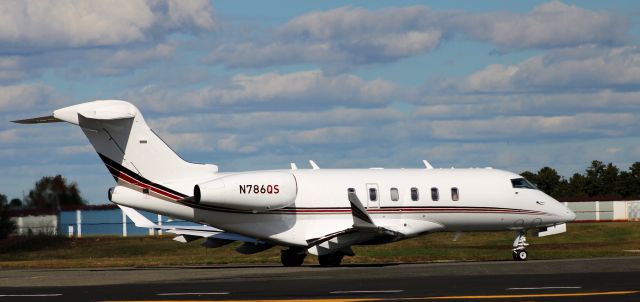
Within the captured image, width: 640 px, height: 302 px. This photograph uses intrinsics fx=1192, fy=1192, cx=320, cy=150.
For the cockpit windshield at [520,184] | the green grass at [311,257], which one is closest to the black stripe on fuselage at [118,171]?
the green grass at [311,257]

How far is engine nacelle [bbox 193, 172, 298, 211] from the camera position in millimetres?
38438

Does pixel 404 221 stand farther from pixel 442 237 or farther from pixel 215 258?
pixel 442 237

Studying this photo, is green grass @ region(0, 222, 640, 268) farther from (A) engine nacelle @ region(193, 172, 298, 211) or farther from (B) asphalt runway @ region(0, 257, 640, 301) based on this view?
(B) asphalt runway @ region(0, 257, 640, 301)

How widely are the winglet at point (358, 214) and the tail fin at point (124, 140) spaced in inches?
220

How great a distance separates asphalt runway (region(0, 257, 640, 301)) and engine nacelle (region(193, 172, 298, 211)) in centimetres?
229

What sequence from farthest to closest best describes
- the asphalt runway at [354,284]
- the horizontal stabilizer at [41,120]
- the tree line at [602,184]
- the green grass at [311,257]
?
1. the tree line at [602,184]
2. the green grass at [311,257]
3. the horizontal stabilizer at [41,120]
4. the asphalt runway at [354,284]

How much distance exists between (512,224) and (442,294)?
62.4ft

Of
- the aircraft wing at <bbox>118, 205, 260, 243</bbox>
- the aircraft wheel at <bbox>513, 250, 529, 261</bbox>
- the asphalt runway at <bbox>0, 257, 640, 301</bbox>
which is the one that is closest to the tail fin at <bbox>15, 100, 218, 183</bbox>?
the aircraft wing at <bbox>118, 205, 260, 243</bbox>

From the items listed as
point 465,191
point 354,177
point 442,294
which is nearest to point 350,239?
point 354,177

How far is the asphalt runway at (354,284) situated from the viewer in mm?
25219

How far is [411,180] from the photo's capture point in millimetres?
42000

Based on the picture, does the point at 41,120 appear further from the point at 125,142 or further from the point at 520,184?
the point at 520,184

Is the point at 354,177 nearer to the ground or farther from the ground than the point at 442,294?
farther from the ground

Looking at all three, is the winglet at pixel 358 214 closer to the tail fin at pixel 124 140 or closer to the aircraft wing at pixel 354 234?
the aircraft wing at pixel 354 234
